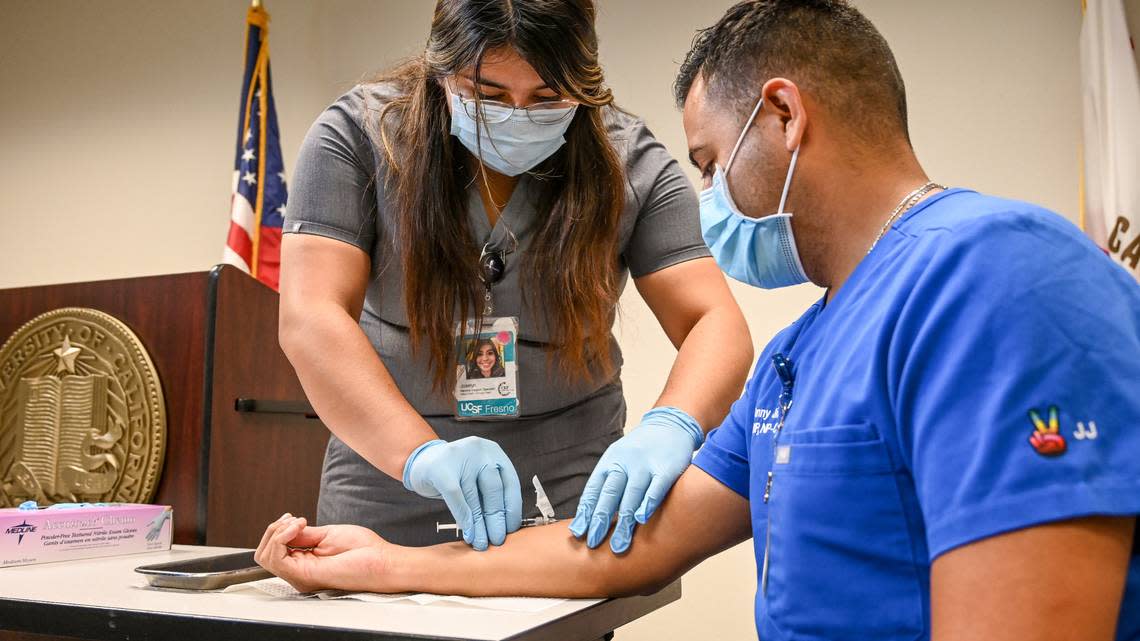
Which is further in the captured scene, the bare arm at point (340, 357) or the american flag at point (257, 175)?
the american flag at point (257, 175)

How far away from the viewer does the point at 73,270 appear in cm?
411

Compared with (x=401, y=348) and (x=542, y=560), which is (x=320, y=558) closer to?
(x=542, y=560)

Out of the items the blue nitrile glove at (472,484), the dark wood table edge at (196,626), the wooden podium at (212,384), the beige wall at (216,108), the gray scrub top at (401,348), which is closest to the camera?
the dark wood table edge at (196,626)

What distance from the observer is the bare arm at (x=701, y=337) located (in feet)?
4.86

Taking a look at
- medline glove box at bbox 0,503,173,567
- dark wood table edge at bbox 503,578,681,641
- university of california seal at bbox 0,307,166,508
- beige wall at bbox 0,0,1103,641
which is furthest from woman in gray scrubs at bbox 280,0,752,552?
beige wall at bbox 0,0,1103,641

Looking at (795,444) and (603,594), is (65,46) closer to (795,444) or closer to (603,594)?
(603,594)

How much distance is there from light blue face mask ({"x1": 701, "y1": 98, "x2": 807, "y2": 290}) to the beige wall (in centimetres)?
204

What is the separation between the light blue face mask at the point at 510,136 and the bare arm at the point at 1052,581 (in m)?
0.94

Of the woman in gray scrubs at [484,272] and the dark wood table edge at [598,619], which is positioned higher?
the woman in gray scrubs at [484,272]

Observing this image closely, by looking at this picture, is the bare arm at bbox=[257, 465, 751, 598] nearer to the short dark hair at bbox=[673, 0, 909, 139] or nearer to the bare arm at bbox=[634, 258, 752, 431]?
the bare arm at bbox=[634, 258, 752, 431]

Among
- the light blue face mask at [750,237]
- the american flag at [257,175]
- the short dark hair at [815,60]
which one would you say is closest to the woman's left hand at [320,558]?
the light blue face mask at [750,237]

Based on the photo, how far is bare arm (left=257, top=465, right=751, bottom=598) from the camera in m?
1.21

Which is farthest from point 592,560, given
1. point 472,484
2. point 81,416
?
point 81,416

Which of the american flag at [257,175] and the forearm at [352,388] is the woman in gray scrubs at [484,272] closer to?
the forearm at [352,388]
